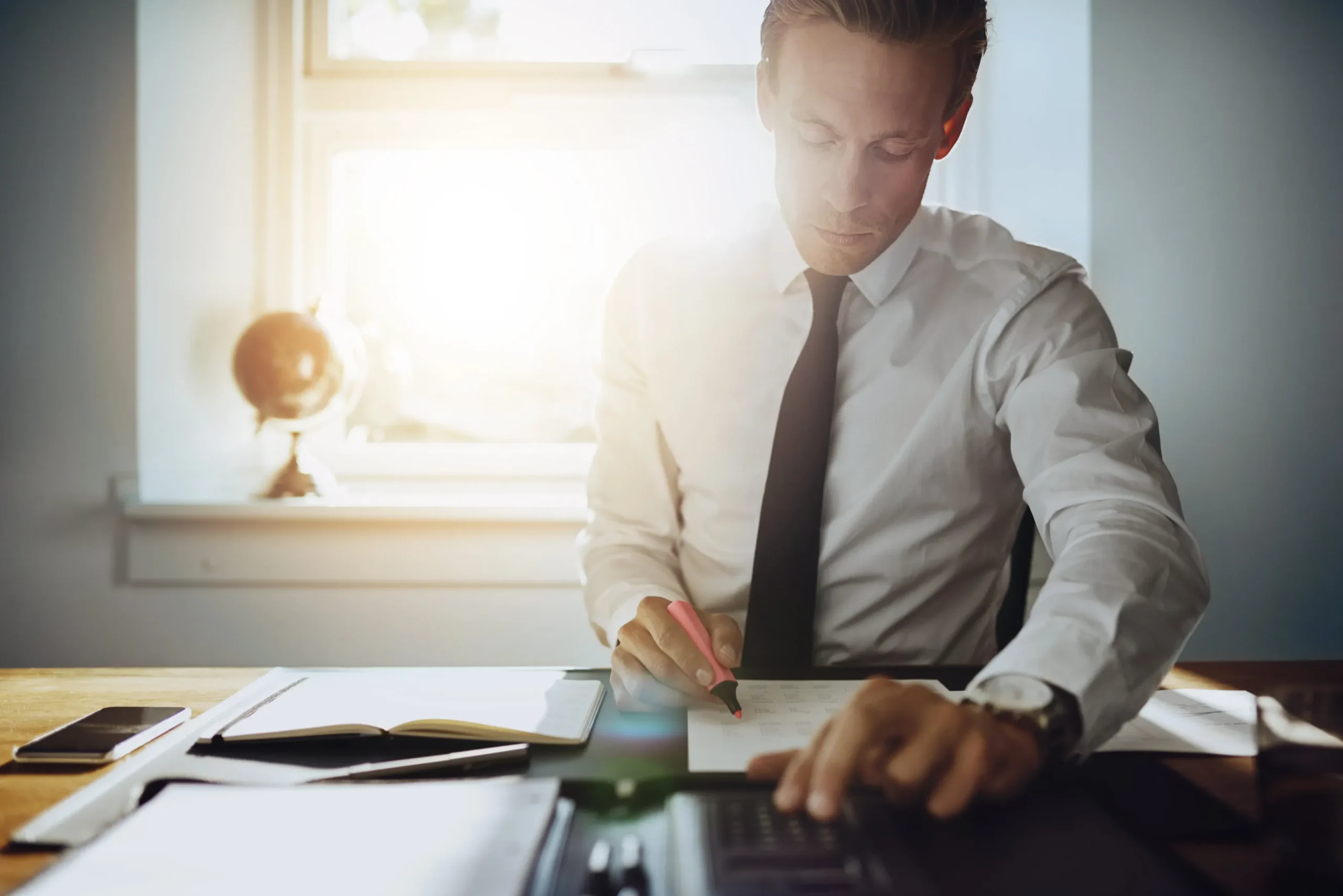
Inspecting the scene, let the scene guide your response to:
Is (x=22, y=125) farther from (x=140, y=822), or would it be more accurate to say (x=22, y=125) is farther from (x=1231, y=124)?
(x=1231, y=124)

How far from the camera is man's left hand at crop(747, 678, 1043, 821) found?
1.60 feet

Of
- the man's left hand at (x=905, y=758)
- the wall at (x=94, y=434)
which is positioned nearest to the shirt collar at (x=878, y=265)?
the man's left hand at (x=905, y=758)

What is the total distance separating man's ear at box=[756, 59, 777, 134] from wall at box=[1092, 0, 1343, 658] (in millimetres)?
909

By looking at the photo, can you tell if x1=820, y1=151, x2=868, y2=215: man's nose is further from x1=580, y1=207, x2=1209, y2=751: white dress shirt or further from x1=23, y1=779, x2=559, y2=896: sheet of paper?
x1=23, y1=779, x2=559, y2=896: sheet of paper

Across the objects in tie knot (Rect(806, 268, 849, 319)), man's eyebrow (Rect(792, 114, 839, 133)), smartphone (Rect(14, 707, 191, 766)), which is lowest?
smartphone (Rect(14, 707, 191, 766))

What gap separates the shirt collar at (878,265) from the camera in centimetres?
115

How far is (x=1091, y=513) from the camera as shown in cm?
82

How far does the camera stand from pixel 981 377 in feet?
3.56

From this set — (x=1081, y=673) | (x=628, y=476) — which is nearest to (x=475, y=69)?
(x=628, y=476)

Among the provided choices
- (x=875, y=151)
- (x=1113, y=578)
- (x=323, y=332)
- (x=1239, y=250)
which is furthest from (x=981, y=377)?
(x=323, y=332)

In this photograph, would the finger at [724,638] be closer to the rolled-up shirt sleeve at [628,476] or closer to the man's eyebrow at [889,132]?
the rolled-up shirt sleeve at [628,476]

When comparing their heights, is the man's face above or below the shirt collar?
above

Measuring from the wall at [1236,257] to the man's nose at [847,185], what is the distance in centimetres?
92

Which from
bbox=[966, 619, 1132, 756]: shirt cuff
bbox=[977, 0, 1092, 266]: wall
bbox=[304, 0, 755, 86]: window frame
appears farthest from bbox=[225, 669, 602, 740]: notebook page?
bbox=[304, 0, 755, 86]: window frame
